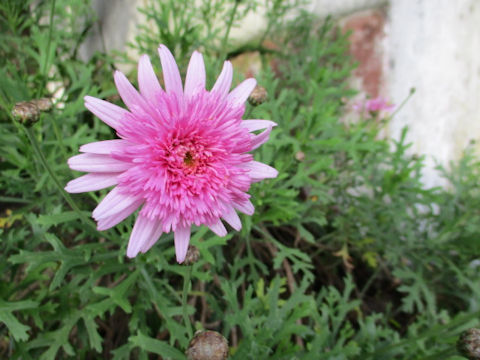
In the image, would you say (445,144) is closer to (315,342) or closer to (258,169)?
(315,342)

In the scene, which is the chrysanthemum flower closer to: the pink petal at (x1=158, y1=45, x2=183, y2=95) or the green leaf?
the pink petal at (x1=158, y1=45, x2=183, y2=95)

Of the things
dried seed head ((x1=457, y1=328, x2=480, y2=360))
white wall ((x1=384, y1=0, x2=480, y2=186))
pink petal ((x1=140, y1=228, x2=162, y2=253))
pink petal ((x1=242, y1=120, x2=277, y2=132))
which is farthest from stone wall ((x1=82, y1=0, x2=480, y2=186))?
pink petal ((x1=140, y1=228, x2=162, y2=253))

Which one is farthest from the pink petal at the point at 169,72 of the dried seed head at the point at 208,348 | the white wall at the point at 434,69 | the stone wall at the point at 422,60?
the white wall at the point at 434,69

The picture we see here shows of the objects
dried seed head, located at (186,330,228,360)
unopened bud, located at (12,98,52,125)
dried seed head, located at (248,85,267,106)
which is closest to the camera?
dried seed head, located at (186,330,228,360)

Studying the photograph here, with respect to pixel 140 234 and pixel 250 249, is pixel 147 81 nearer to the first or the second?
pixel 140 234

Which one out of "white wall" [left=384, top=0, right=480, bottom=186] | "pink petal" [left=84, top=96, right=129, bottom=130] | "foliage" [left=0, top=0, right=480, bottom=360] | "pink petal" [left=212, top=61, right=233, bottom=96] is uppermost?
"white wall" [left=384, top=0, right=480, bottom=186]

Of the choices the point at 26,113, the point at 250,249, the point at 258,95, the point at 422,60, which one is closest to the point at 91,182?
the point at 26,113
